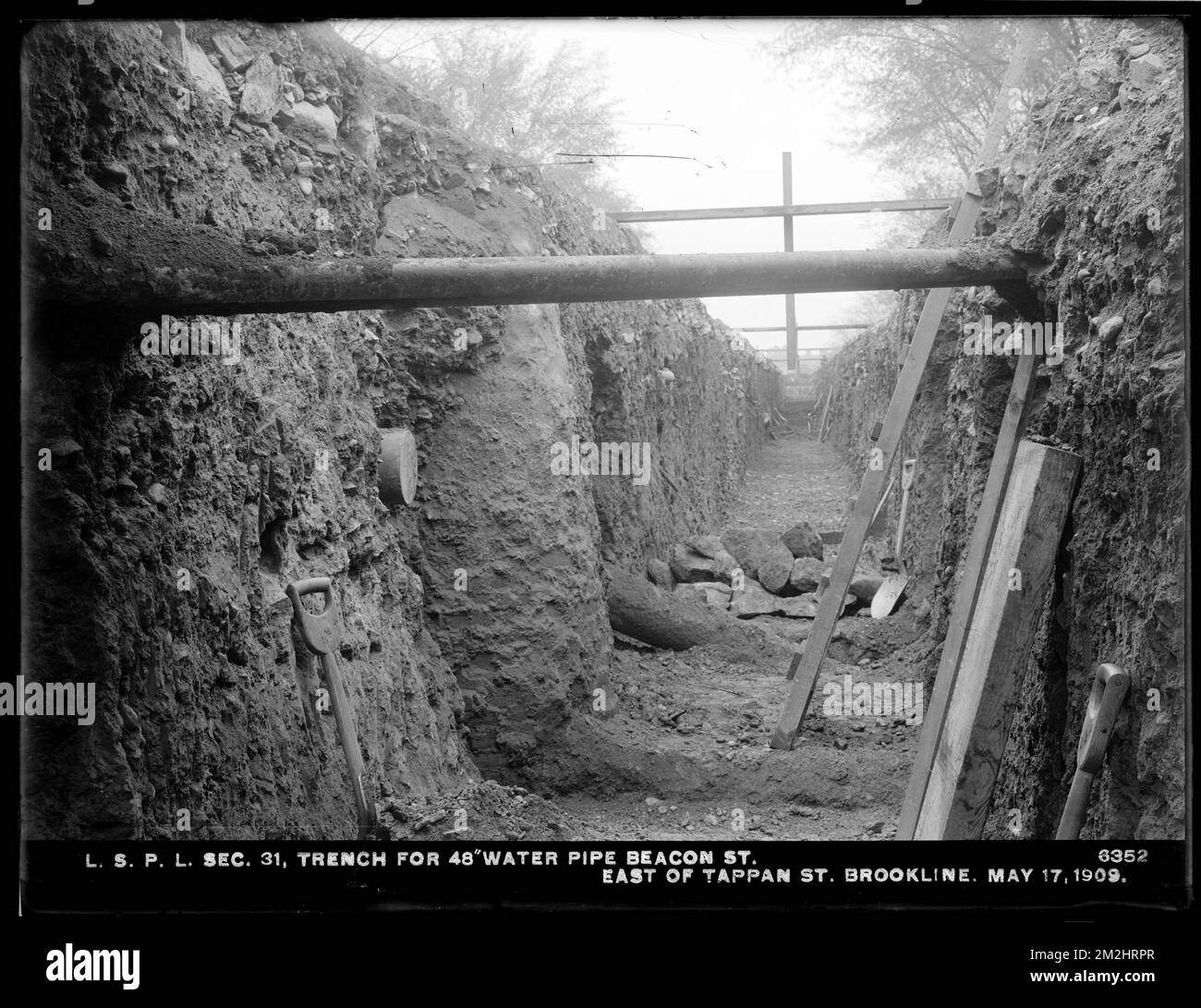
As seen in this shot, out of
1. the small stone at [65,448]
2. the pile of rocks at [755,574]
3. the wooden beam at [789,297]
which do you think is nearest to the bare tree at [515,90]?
the wooden beam at [789,297]

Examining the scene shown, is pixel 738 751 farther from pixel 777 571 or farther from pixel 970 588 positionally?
pixel 970 588

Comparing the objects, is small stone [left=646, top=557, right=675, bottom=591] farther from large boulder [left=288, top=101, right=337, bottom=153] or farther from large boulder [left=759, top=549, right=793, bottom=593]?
large boulder [left=288, top=101, right=337, bottom=153]

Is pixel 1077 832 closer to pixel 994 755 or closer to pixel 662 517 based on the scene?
pixel 994 755

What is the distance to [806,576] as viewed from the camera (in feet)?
15.7

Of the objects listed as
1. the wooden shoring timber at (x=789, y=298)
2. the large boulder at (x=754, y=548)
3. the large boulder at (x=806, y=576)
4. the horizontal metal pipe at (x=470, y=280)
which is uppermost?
the wooden shoring timber at (x=789, y=298)

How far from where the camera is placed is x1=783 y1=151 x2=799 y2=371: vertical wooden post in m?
2.05

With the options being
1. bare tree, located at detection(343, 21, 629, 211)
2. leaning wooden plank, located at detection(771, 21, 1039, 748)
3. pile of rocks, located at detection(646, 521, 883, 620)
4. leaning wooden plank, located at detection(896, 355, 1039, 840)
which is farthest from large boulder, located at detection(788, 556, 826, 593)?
→ leaning wooden plank, located at detection(896, 355, 1039, 840)

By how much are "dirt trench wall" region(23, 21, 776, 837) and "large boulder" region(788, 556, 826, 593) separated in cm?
64

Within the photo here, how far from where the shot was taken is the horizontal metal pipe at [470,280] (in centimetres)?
148

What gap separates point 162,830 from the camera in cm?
160

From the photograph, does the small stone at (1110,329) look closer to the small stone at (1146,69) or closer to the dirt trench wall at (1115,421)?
the dirt trench wall at (1115,421)

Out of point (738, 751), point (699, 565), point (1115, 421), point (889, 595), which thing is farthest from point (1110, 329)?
point (699, 565)

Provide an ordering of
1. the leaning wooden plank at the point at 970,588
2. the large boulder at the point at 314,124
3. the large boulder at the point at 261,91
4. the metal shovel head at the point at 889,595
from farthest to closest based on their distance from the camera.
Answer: the metal shovel head at the point at 889,595 → the large boulder at the point at 314,124 → the large boulder at the point at 261,91 → the leaning wooden plank at the point at 970,588

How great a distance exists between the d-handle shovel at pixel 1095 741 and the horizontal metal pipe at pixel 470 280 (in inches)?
29.1
